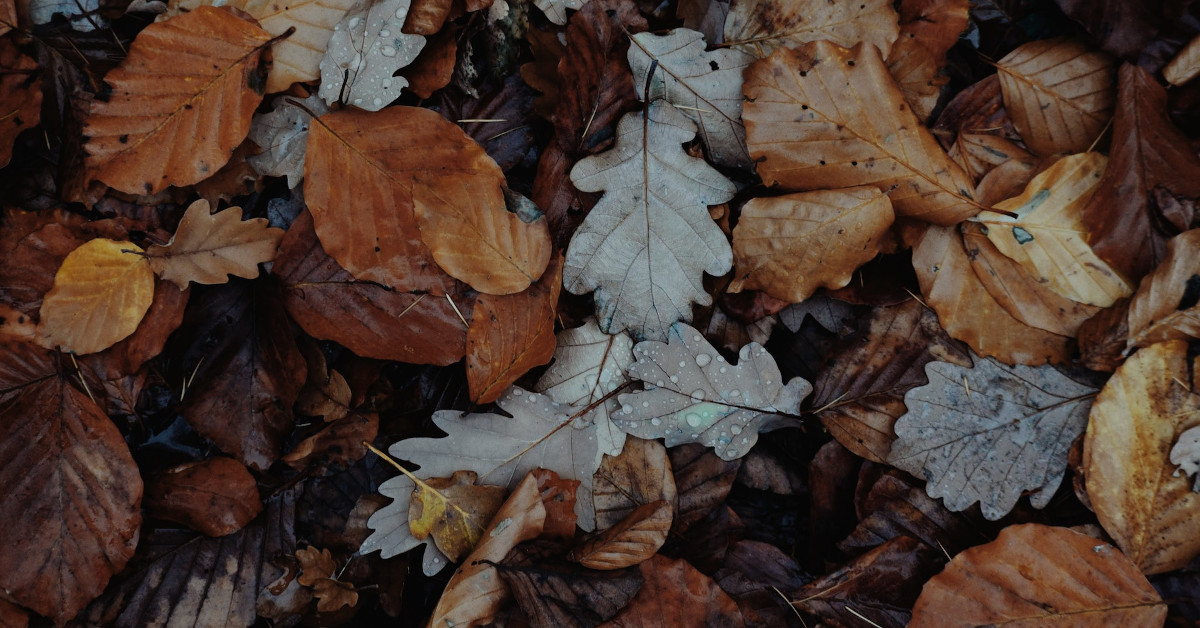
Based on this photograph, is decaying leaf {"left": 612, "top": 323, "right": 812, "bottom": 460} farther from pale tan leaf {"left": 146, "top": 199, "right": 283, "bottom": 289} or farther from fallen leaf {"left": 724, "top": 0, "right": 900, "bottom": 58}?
pale tan leaf {"left": 146, "top": 199, "right": 283, "bottom": 289}

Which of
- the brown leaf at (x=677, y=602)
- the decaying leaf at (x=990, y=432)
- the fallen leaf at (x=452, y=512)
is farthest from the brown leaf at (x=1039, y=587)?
the fallen leaf at (x=452, y=512)

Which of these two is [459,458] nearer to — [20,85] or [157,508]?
[157,508]

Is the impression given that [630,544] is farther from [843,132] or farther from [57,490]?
[57,490]

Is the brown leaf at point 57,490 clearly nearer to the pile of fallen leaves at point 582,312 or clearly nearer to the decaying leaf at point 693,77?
the pile of fallen leaves at point 582,312

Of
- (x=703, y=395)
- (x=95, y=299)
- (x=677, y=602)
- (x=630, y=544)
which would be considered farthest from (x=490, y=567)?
(x=95, y=299)

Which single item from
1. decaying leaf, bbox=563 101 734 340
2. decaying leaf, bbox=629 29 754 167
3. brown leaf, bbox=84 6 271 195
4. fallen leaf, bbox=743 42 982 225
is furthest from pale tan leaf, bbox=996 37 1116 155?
brown leaf, bbox=84 6 271 195

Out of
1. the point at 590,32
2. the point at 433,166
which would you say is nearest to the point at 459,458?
the point at 433,166
